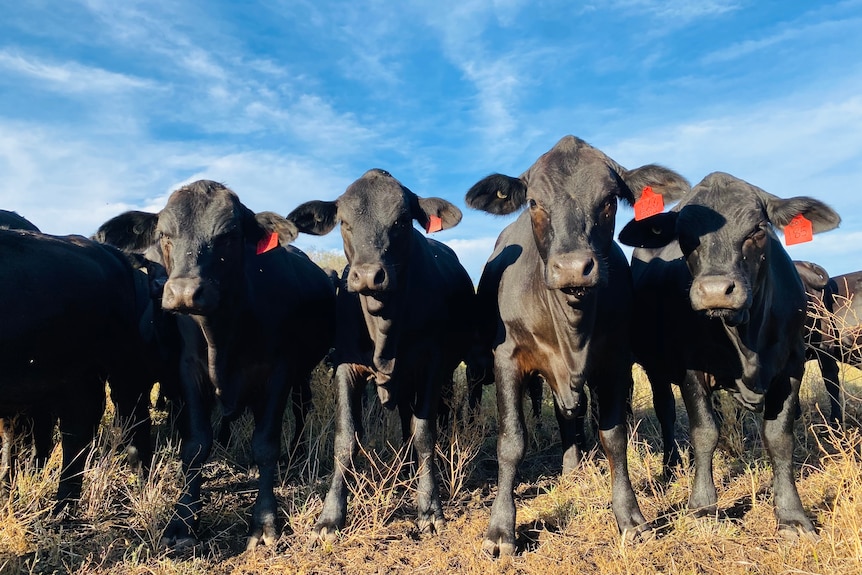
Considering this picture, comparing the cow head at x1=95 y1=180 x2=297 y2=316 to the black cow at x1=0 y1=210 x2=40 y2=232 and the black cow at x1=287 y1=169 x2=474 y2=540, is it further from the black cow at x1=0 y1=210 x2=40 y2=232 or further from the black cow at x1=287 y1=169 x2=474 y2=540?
the black cow at x1=0 y1=210 x2=40 y2=232

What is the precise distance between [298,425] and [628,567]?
13.7ft

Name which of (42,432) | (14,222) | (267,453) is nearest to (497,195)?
(267,453)

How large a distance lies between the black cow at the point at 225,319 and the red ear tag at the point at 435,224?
1.19m

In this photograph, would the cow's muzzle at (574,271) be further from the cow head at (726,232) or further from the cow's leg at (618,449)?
the cow's leg at (618,449)

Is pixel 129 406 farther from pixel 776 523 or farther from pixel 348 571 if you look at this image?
pixel 776 523

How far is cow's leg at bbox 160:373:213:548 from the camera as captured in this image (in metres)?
4.49

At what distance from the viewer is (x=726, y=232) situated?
14.6ft

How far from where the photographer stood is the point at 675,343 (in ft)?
16.7

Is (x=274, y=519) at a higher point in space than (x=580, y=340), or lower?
lower

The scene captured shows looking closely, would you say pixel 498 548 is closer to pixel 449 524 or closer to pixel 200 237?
pixel 449 524

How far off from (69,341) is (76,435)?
82 centimetres

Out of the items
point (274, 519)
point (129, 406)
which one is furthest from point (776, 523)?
point (129, 406)

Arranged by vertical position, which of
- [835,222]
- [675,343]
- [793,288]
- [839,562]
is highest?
[835,222]

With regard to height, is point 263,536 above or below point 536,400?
below
